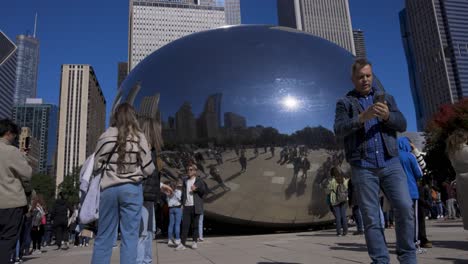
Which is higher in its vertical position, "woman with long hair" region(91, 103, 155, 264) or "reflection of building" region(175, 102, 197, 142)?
"reflection of building" region(175, 102, 197, 142)

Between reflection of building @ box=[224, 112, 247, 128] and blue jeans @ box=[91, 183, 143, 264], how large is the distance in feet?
14.0

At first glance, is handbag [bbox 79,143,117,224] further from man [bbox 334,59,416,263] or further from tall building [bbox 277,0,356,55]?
tall building [bbox 277,0,356,55]

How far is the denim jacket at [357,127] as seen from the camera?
3.13 meters

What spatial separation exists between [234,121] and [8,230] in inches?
176

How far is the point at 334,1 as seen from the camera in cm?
16088

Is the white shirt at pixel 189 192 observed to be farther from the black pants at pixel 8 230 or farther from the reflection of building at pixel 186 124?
the black pants at pixel 8 230

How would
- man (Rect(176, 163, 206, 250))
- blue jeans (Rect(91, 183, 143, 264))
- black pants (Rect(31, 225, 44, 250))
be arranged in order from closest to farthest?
blue jeans (Rect(91, 183, 143, 264)) < man (Rect(176, 163, 206, 250)) < black pants (Rect(31, 225, 44, 250))

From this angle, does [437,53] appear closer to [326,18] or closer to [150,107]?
[326,18]

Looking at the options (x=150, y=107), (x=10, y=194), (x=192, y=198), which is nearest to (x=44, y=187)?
(x=150, y=107)

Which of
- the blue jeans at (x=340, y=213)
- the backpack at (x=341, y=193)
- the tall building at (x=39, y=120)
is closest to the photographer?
the backpack at (x=341, y=193)

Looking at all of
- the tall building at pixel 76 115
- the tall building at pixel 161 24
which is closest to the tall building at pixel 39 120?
the tall building at pixel 76 115

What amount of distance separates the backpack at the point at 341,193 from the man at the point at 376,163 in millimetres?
5204

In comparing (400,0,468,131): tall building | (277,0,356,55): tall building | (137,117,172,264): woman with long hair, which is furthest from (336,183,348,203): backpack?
(277,0,356,55): tall building

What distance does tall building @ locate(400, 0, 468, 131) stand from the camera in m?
121
